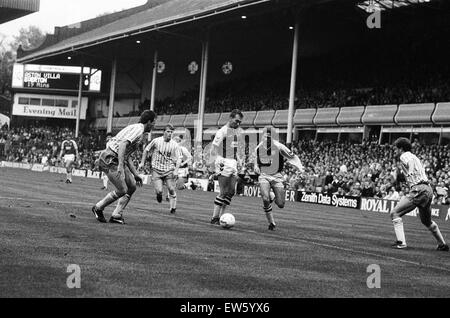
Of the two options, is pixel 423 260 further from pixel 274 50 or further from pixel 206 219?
pixel 274 50

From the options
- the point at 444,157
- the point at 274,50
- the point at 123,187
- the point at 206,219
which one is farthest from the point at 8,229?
the point at 274,50

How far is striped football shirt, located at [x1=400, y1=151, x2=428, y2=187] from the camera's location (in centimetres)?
1458

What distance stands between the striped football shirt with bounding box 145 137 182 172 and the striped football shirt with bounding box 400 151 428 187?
741cm

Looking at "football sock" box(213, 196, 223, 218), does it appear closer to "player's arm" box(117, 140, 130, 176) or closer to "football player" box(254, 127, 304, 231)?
"football player" box(254, 127, 304, 231)

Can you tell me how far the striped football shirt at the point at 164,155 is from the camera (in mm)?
20406

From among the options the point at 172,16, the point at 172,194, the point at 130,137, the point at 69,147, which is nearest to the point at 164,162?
the point at 172,194

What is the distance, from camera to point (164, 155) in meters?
20.5

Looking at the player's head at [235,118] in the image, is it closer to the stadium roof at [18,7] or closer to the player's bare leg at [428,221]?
the player's bare leg at [428,221]

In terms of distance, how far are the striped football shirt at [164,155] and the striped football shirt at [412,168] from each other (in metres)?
7.41

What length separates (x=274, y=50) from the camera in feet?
208

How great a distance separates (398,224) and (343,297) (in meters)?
6.79

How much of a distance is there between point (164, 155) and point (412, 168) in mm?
7735

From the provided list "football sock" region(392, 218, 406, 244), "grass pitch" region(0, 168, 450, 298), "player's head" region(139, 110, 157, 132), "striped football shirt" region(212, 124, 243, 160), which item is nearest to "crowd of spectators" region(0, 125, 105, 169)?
"striped football shirt" region(212, 124, 243, 160)

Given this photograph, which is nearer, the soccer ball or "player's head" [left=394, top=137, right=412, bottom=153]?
"player's head" [left=394, top=137, right=412, bottom=153]
